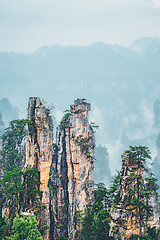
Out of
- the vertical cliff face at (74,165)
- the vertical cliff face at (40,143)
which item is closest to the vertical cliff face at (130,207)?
the vertical cliff face at (40,143)

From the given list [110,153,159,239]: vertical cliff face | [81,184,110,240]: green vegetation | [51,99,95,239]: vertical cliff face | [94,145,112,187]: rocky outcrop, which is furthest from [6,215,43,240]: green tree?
[94,145,112,187]: rocky outcrop

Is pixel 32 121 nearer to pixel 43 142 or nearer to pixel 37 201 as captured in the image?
pixel 43 142

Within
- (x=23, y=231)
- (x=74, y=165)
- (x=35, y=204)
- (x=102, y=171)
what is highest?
(x=102, y=171)

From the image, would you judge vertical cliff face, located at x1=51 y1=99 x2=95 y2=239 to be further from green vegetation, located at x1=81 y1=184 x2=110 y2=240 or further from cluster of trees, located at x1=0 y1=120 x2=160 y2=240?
green vegetation, located at x1=81 y1=184 x2=110 y2=240

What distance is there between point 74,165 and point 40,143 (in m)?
8.50

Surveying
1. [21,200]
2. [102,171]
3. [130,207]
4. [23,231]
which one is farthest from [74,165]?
[102,171]

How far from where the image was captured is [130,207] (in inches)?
920

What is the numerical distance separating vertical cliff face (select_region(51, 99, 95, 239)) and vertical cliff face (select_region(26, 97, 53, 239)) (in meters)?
6.30

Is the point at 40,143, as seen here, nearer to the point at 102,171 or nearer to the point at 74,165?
the point at 74,165

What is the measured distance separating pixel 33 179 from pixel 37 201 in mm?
2336

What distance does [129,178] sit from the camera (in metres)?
23.9

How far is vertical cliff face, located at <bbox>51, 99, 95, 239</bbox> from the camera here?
113 ft

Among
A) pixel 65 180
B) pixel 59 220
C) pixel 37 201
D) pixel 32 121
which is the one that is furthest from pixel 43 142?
pixel 59 220

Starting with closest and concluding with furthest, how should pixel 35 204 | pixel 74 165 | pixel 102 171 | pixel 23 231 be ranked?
pixel 23 231 < pixel 35 204 < pixel 74 165 < pixel 102 171
